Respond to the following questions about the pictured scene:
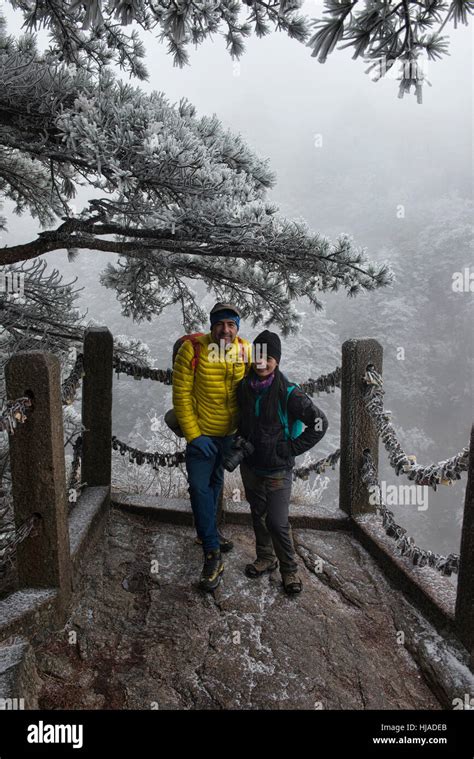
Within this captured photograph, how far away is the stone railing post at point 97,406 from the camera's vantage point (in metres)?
4.11

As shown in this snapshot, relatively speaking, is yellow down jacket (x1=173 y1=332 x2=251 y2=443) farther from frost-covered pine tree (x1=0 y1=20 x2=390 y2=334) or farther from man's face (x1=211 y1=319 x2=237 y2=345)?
Answer: frost-covered pine tree (x1=0 y1=20 x2=390 y2=334)

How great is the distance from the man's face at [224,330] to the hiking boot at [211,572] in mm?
1578

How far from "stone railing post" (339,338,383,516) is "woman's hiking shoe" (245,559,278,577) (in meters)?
1.09

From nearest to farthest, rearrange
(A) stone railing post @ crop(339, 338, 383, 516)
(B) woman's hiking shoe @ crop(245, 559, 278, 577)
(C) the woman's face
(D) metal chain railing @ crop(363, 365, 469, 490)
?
(D) metal chain railing @ crop(363, 365, 469, 490), (C) the woman's face, (B) woman's hiking shoe @ crop(245, 559, 278, 577), (A) stone railing post @ crop(339, 338, 383, 516)

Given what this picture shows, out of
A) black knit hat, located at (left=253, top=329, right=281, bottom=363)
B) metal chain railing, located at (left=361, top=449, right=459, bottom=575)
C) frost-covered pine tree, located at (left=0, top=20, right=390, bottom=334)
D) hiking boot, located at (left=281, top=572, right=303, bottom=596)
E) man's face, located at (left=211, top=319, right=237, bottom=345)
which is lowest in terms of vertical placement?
hiking boot, located at (left=281, top=572, right=303, bottom=596)

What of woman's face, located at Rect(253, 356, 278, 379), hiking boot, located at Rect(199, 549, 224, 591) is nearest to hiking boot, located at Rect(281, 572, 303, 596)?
hiking boot, located at Rect(199, 549, 224, 591)

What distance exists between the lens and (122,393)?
50.8 metres

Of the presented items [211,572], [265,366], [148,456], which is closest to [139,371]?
[148,456]

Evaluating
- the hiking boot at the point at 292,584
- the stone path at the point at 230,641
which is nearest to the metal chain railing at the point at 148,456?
the stone path at the point at 230,641

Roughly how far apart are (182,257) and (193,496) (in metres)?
2.92

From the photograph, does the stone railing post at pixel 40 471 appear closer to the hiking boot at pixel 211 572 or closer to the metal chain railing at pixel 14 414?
the metal chain railing at pixel 14 414

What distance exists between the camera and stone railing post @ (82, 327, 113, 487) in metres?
4.11
